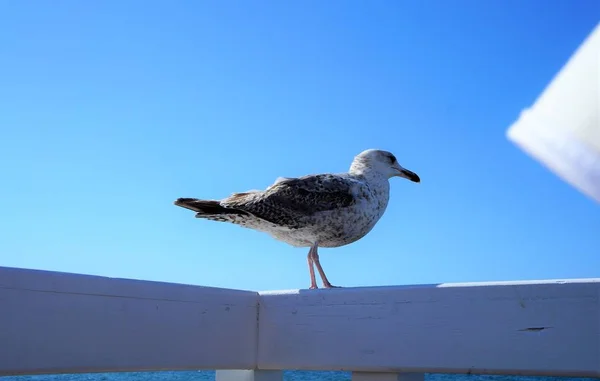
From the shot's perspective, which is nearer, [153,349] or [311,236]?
[153,349]

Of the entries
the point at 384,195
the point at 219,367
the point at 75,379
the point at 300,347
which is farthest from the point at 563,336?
the point at 75,379

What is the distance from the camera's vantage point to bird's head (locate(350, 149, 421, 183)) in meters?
4.26

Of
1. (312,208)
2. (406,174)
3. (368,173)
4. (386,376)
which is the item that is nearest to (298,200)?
(312,208)

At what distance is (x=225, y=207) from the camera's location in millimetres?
4062

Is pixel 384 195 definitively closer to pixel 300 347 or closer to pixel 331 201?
pixel 331 201

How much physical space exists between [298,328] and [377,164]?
1.80 m

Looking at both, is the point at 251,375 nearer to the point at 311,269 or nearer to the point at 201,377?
the point at 311,269

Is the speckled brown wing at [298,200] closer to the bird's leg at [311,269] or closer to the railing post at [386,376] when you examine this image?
the bird's leg at [311,269]

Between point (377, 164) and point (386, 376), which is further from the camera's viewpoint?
point (377, 164)

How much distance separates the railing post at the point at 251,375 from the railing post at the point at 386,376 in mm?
458

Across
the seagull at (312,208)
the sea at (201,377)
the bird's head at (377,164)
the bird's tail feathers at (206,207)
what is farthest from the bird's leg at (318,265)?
the sea at (201,377)

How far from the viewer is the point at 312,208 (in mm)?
3854

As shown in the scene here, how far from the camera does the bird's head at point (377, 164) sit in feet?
14.0

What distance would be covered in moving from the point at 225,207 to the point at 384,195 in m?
0.97
